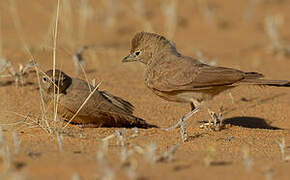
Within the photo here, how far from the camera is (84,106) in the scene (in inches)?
211

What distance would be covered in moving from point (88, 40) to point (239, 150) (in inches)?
288

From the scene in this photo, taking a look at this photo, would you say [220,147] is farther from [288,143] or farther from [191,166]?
[191,166]

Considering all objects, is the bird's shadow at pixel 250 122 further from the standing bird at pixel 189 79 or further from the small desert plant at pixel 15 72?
the small desert plant at pixel 15 72

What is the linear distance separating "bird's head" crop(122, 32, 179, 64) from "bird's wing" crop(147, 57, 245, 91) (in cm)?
29

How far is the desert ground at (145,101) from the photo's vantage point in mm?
3520

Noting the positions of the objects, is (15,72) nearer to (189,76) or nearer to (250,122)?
(189,76)

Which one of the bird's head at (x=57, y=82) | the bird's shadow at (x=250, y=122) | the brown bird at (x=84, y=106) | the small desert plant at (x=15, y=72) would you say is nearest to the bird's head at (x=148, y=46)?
the brown bird at (x=84, y=106)

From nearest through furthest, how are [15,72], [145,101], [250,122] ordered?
[250,122], [15,72], [145,101]

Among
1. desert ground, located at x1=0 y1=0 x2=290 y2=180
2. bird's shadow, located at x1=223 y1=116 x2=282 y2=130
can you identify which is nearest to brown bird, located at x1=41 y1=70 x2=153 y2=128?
desert ground, located at x1=0 y1=0 x2=290 y2=180

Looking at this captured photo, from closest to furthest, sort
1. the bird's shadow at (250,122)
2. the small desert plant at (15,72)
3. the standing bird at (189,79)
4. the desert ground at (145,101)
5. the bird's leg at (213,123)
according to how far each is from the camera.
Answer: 1. the desert ground at (145,101)
2. the standing bird at (189,79)
3. the bird's leg at (213,123)
4. the bird's shadow at (250,122)
5. the small desert plant at (15,72)

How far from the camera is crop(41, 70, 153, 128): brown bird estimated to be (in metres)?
5.39

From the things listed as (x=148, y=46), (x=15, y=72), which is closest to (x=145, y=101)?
(x=148, y=46)

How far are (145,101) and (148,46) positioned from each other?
3.39 feet

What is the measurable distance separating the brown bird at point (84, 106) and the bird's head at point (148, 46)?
710 mm
